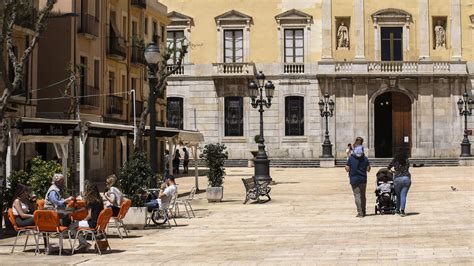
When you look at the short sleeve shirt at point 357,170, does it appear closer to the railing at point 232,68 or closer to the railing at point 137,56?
the railing at point 137,56

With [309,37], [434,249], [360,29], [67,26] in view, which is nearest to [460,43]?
[360,29]

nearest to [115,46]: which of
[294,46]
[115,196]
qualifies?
[294,46]

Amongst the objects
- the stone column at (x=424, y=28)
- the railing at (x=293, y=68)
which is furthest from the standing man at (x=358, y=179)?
the stone column at (x=424, y=28)

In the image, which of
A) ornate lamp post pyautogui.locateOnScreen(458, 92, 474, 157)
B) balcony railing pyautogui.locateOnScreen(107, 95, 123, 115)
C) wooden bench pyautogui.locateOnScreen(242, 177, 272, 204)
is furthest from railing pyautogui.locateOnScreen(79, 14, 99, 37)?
ornate lamp post pyautogui.locateOnScreen(458, 92, 474, 157)

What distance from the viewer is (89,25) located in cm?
3553

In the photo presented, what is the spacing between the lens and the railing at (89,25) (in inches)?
1374

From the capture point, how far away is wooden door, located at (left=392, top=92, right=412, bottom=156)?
56.2 m

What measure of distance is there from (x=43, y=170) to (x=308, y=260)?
814cm

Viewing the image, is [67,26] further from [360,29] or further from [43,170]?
[360,29]

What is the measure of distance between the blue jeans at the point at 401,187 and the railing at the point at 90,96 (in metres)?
18.3

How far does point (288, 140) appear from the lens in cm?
5616

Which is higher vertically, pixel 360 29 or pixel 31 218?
pixel 360 29

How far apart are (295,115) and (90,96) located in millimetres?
23443

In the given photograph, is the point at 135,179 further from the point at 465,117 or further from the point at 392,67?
the point at 392,67
